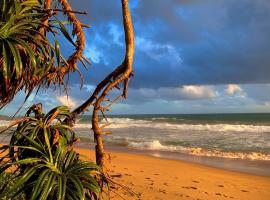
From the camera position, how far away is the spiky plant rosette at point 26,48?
3.64m

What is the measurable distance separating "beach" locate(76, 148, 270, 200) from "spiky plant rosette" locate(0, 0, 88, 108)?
8.80 feet

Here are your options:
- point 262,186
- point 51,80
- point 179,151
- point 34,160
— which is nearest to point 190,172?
point 262,186

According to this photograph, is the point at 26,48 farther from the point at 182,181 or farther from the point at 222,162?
the point at 222,162

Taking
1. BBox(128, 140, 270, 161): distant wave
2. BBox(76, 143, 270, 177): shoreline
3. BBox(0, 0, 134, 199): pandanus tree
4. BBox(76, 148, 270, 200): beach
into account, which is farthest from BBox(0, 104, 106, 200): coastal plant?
BBox(128, 140, 270, 161): distant wave

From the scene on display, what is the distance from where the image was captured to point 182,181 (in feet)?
32.8

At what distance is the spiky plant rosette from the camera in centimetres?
364

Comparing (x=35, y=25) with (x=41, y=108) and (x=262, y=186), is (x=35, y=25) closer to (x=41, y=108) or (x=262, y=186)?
(x=41, y=108)

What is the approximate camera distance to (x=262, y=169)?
493 inches

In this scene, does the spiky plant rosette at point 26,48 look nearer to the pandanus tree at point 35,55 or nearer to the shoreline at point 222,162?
the pandanus tree at point 35,55

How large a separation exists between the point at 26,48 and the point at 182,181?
23.3 ft

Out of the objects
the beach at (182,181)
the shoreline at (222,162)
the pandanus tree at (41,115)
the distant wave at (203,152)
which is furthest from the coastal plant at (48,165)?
the distant wave at (203,152)

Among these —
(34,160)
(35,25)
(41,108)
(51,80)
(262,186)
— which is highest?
(35,25)

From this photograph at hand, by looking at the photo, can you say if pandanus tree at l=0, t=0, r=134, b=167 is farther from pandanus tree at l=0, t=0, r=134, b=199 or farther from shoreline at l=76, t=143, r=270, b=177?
shoreline at l=76, t=143, r=270, b=177

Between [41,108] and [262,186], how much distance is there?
7.32m
